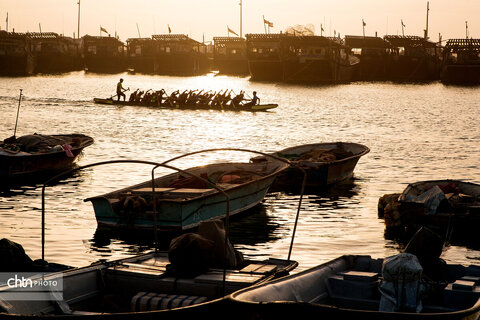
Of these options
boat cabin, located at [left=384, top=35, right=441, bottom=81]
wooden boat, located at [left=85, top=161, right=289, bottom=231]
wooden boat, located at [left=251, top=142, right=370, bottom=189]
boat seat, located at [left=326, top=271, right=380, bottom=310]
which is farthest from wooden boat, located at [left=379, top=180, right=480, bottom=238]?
boat cabin, located at [left=384, top=35, right=441, bottom=81]

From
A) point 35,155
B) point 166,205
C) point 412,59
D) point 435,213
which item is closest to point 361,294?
point 166,205

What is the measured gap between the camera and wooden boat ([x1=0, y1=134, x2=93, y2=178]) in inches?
918

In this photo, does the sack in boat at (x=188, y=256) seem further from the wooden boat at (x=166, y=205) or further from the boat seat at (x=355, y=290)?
the wooden boat at (x=166, y=205)

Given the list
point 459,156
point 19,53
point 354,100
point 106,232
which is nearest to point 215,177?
point 106,232

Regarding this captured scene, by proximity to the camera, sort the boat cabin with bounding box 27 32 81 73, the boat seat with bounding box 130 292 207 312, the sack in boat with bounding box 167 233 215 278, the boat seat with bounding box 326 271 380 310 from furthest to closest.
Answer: the boat cabin with bounding box 27 32 81 73 → the sack in boat with bounding box 167 233 215 278 → the boat seat with bounding box 326 271 380 310 → the boat seat with bounding box 130 292 207 312

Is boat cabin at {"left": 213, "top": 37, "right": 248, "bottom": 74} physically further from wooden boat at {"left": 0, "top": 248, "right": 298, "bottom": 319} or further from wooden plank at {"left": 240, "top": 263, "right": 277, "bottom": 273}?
wooden boat at {"left": 0, "top": 248, "right": 298, "bottom": 319}

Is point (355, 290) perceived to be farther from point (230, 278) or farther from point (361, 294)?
point (230, 278)

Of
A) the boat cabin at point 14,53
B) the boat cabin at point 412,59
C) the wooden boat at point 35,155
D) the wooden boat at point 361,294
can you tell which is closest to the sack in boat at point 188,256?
→ the wooden boat at point 361,294

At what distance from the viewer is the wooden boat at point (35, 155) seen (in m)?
23.3

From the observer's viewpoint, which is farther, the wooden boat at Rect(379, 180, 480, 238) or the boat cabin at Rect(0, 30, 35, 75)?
the boat cabin at Rect(0, 30, 35, 75)

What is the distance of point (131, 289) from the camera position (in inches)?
408

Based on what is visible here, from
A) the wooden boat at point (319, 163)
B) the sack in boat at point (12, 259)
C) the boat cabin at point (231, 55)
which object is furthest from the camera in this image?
the boat cabin at point (231, 55)

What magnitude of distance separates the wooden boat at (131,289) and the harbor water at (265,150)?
4248 mm

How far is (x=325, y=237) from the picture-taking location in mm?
17234
